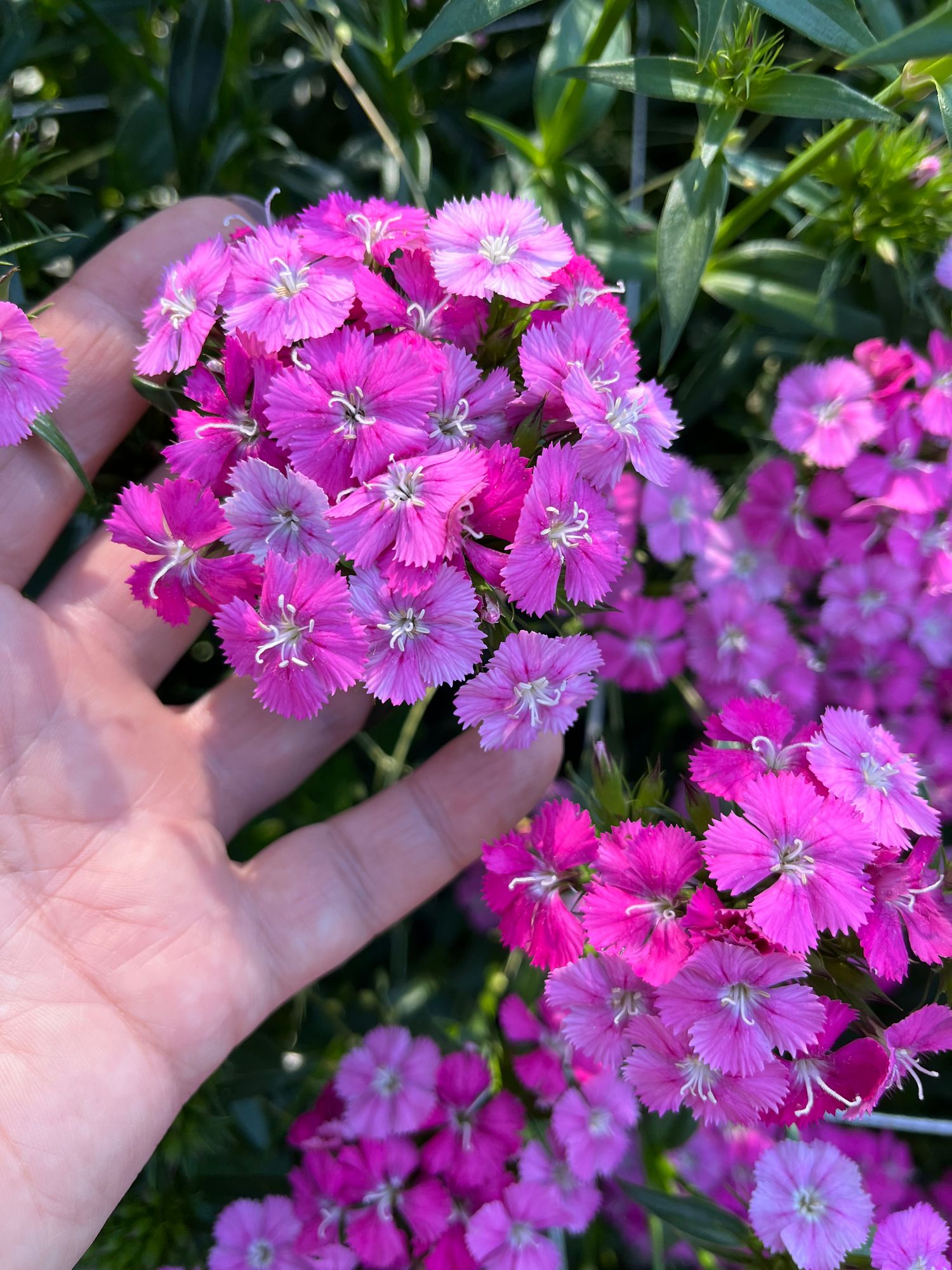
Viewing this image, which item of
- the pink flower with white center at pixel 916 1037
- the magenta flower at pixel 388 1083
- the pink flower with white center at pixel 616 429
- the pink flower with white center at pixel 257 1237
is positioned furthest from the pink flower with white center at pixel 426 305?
the pink flower with white center at pixel 257 1237

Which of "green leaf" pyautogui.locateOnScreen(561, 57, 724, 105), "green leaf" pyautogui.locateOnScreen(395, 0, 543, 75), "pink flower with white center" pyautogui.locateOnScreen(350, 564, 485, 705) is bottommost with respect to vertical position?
"pink flower with white center" pyautogui.locateOnScreen(350, 564, 485, 705)

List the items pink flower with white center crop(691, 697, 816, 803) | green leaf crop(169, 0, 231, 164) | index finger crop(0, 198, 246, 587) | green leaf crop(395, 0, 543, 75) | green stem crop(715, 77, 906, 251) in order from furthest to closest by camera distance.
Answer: green leaf crop(169, 0, 231, 164), index finger crop(0, 198, 246, 587), green stem crop(715, 77, 906, 251), pink flower with white center crop(691, 697, 816, 803), green leaf crop(395, 0, 543, 75)

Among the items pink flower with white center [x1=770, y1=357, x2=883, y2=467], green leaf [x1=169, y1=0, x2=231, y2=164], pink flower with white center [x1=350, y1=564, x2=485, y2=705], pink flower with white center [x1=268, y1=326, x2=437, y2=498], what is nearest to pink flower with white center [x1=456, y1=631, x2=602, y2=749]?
pink flower with white center [x1=350, y1=564, x2=485, y2=705]

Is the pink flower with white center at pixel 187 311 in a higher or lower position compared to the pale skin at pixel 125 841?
higher

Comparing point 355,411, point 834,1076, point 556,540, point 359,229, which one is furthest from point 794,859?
point 359,229

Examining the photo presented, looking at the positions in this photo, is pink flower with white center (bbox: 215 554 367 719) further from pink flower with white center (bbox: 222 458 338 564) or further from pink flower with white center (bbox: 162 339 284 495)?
pink flower with white center (bbox: 162 339 284 495)

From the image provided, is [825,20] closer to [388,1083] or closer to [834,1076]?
[834,1076]

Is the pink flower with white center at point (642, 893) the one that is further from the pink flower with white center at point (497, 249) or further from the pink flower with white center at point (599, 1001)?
the pink flower with white center at point (497, 249)
